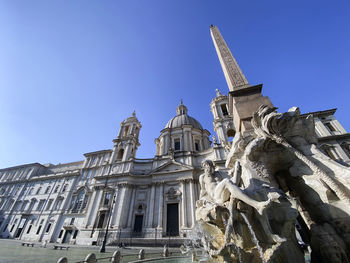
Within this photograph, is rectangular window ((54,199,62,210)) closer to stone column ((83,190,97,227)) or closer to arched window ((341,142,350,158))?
stone column ((83,190,97,227))

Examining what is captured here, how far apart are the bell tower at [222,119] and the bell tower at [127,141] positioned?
15872mm

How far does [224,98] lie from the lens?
3058 cm

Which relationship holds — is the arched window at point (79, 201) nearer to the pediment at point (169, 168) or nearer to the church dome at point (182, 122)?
the pediment at point (169, 168)

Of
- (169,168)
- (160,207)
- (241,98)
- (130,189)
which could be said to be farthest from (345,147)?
(130,189)

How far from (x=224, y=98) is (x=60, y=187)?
38.1 meters

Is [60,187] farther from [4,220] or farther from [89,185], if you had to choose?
[4,220]

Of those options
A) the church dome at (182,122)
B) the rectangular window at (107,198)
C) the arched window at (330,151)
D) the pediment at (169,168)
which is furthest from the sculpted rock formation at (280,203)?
the church dome at (182,122)

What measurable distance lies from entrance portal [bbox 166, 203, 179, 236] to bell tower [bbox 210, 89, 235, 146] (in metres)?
11.6

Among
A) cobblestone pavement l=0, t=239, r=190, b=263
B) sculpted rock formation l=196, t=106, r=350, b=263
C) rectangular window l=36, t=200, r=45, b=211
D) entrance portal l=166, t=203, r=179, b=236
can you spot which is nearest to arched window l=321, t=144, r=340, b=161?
cobblestone pavement l=0, t=239, r=190, b=263

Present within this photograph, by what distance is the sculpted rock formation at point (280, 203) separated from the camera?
2.53 meters

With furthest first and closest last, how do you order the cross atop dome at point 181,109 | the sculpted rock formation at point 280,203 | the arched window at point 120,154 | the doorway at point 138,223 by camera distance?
the cross atop dome at point 181,109, the arched window at point 120,154, the doorway at point 138,223, the sculpted rock formation at point 280,203

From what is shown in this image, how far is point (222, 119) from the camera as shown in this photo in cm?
2714

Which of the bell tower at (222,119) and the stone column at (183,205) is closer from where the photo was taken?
the stone column at (183,205)

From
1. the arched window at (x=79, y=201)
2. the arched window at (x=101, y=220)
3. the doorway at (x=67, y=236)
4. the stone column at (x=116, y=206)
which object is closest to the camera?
the stone column at (x=116, y=206)
